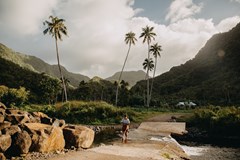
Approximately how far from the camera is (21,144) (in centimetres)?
1817

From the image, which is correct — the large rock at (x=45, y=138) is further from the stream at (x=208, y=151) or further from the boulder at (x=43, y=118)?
the stream at (x=208, y=151)

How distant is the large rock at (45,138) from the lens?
1894cm

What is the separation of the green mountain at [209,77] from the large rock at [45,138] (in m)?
90.7

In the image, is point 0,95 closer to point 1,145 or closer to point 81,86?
point 1,145

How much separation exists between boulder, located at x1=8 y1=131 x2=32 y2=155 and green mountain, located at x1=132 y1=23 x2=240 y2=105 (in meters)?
93.4

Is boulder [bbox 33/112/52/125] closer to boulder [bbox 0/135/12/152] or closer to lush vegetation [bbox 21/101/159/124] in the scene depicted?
boulder [bbox 0/135/12/152]

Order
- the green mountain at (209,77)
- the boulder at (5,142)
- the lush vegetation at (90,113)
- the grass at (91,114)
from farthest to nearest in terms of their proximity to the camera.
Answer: the green mountain at (209,77) → the lush vegetation at (90,113) → the grass at (91,114) → the boulder at (5,142)

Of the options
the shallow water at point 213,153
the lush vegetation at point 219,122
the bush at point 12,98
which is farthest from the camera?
the bush at point 12,98

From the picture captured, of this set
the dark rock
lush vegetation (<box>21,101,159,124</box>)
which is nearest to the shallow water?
the dark rock

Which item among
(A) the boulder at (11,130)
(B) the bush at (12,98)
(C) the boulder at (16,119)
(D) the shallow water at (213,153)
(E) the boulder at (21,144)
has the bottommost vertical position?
(D) the shallow water at (213,153)

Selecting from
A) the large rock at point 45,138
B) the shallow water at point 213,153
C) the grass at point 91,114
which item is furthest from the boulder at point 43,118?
the grass at point 91,114

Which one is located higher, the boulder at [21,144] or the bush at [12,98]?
the bush at [12,98]

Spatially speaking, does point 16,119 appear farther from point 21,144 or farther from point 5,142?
point 5,142

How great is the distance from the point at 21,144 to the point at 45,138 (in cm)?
172
